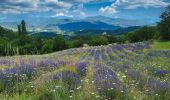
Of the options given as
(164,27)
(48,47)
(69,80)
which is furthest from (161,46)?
(48,47)

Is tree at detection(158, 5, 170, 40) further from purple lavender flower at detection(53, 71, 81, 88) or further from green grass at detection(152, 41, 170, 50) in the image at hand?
purple lavender flower at detection(53, 71, 81, 88)

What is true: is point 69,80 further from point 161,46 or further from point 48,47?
point 48,47

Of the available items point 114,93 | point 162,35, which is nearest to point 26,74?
point 114,93

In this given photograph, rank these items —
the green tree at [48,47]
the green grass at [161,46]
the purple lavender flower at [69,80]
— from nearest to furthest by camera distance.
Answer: the purple lavender flower at [69,80], the green grass at [161,46], the green tree at [48,47]

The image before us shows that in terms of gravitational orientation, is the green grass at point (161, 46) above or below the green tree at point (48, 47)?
above

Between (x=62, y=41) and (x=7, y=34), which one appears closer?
(x=62, y=41)

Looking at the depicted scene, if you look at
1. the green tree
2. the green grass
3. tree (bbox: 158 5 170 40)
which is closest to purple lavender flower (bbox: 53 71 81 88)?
the green grass

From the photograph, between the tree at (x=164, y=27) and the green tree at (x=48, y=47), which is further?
the green tree at (x=48, y=47)

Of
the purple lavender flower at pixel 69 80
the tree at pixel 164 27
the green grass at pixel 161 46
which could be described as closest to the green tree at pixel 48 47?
the tree at pixel 164 27

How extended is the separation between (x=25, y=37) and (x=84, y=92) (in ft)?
457

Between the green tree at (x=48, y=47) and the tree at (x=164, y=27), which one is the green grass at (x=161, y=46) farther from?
the green tree at (x=48, y=47)

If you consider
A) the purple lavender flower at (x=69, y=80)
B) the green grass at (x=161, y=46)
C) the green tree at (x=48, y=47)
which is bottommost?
the green tree at (x=48, y=47)

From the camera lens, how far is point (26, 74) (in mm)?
12695

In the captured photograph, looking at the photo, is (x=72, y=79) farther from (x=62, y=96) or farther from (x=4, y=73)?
(x=62, y=96)
